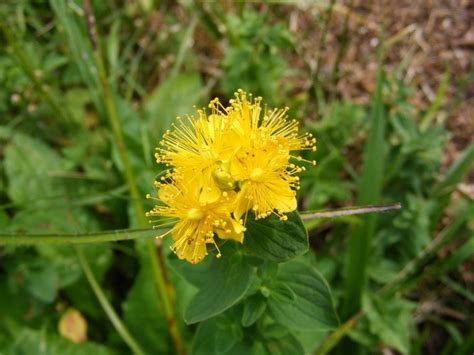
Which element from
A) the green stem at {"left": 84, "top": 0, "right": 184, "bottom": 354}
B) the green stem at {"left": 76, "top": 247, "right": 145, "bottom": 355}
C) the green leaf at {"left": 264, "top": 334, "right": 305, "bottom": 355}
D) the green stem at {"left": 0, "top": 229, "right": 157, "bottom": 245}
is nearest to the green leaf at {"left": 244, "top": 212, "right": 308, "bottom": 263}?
the green stem at {"left": 0, "top": 229, "right": 157, "bottom": 245}

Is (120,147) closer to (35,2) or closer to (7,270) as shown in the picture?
(7,270)

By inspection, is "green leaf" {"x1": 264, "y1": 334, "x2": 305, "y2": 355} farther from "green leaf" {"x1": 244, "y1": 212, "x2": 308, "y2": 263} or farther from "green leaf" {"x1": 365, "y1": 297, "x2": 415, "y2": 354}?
"green leaf" {"x1": 365, "y1": 297, "x2": 415, "y2": 354}

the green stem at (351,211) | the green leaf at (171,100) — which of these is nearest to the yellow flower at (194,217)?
the green stem at (351,211)

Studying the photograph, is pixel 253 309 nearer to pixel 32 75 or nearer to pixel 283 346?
pixel 283 346

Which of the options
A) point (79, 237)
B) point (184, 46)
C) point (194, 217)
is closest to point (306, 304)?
point (194, 217)

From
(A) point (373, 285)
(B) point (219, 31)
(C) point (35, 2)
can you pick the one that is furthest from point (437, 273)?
(C) point (35, 2)

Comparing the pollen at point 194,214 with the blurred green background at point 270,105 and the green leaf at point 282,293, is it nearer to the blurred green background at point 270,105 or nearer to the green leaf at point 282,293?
the green leaf at point 282,293
